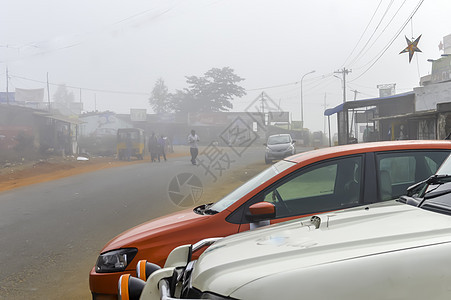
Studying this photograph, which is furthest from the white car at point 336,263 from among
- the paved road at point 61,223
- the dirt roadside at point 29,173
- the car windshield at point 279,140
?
the car windshield at point 279,140

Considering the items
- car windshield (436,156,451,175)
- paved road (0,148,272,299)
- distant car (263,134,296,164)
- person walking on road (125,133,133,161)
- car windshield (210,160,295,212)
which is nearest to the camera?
car windshield (436,156,451,175)

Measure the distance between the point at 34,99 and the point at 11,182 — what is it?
61.1 metres

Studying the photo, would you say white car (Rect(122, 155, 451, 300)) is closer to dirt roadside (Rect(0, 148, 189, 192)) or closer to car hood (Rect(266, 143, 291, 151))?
dirt roadside (Rect(0, 148, 189, 192))

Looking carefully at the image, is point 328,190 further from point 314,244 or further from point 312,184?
point 314,244

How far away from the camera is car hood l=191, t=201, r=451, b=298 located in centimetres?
159

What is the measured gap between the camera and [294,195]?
3.89m

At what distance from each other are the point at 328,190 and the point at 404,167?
682mm

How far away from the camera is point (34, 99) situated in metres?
71.7

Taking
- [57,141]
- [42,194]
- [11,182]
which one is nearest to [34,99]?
[57,141]

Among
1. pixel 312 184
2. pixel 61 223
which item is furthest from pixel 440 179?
pixel 61 223

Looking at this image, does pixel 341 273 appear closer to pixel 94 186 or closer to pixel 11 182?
pixel 94 186

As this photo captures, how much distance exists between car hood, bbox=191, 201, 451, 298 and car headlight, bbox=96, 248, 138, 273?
4.66ft

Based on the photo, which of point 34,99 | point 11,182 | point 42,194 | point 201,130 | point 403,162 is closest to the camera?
point 403,162

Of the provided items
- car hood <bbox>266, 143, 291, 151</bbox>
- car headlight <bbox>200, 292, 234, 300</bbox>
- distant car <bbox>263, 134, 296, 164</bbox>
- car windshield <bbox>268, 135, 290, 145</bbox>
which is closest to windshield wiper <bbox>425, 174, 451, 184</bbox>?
car headlight <bbox>200, 292, 234, 300</bbox>
